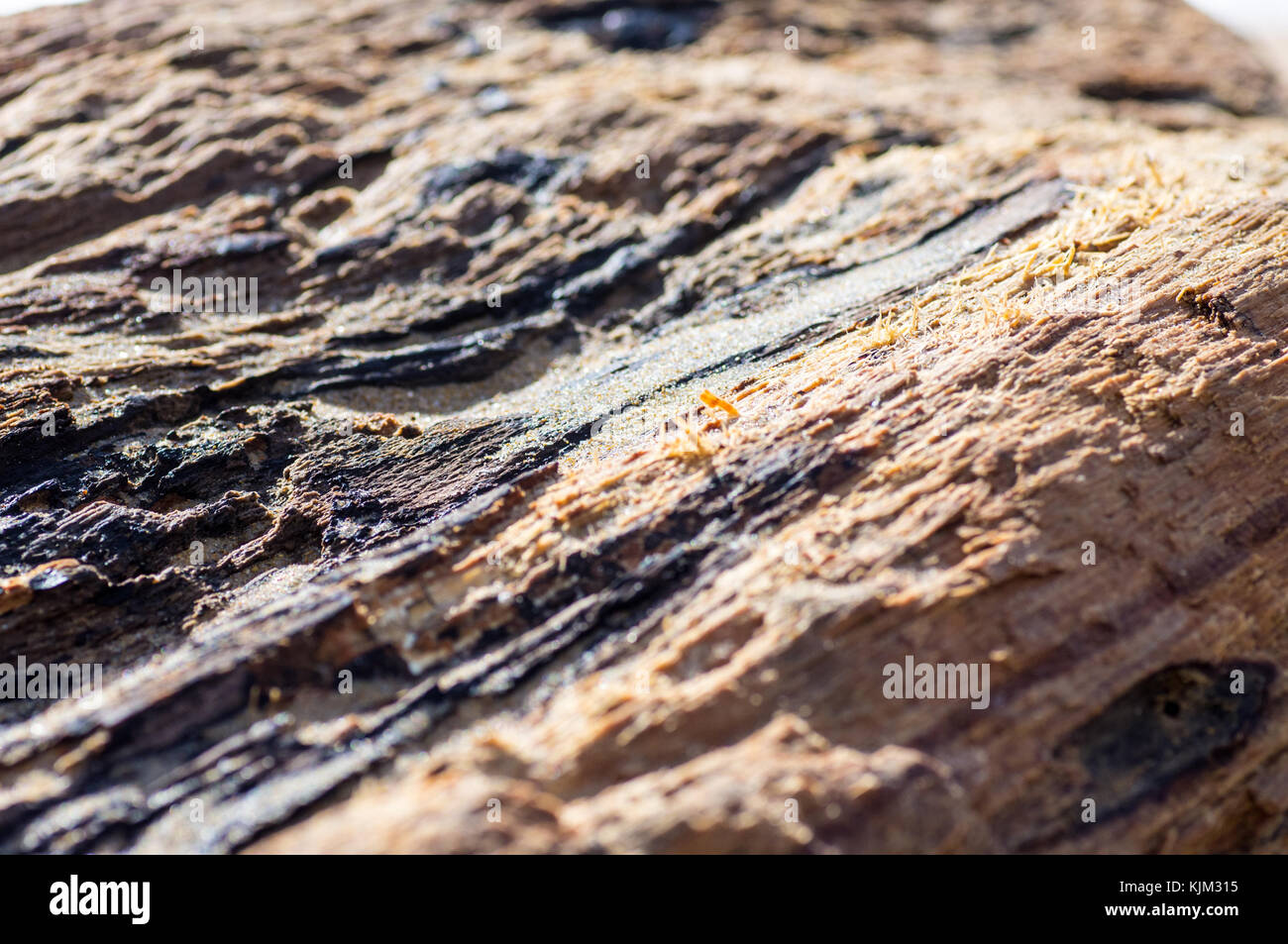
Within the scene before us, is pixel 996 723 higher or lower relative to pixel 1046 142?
lower

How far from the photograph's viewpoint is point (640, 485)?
7953 millimetres

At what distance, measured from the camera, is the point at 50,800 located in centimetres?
627

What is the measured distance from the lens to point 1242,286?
8.55m

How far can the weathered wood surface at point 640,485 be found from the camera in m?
6.29

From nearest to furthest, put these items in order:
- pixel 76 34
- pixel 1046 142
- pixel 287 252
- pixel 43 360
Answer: pixel 43 360, pixel 287 252, pixel 1046 142, pixel 76 34

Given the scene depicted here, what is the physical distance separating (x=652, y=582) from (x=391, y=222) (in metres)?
7.87

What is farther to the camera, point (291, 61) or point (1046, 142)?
point (291, 61)

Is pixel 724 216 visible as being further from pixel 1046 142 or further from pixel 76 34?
pixel 76 34

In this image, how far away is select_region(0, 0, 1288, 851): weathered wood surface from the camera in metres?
6.29
